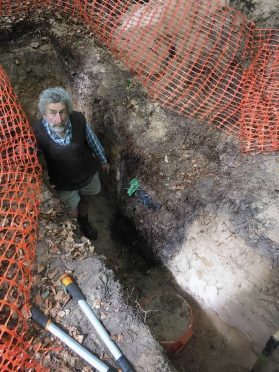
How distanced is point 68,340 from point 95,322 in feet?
0.78

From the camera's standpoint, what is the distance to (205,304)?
4371mm

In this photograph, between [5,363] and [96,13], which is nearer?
[5,363]

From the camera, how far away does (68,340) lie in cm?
284

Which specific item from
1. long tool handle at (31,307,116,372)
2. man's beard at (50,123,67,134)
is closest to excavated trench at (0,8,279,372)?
long tool handle at (31,307,116,372)

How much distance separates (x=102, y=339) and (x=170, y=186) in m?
1.87

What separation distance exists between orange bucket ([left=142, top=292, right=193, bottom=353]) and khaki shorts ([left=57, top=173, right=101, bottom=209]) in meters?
1.43

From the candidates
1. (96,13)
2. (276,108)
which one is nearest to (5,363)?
(276,108)

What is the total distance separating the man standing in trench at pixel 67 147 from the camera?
3564 millimetres

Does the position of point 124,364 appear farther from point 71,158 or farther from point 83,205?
point 83,205

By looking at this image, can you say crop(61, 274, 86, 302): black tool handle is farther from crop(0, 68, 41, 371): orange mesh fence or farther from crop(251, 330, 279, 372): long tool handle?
crop(251, 330, 279, 372): long tool handle

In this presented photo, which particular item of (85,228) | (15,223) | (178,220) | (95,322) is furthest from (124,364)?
(85,228)

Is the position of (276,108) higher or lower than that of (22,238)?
higher

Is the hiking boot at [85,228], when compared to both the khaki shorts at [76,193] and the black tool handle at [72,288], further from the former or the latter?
the black tool handle at [72,288]

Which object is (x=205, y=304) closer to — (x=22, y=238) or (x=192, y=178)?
(x=192, y=178)
